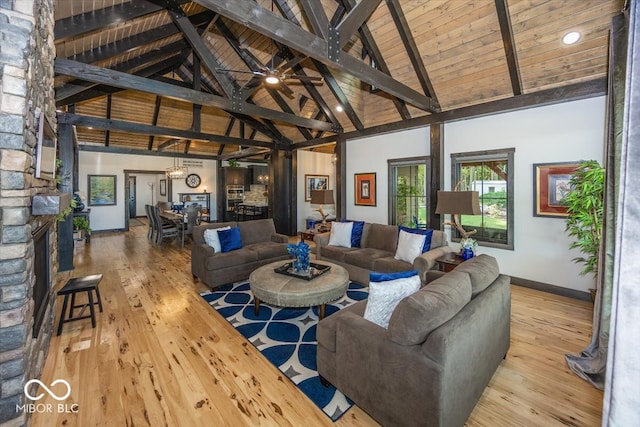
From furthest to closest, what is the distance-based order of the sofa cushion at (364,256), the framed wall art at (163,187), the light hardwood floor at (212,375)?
the framed wall art at (163,187) → the sofa cushion at (364,256) → the light hardwood floor at (212,375)

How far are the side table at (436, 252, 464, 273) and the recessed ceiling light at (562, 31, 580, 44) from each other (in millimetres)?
3008

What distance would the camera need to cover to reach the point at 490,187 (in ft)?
15.5

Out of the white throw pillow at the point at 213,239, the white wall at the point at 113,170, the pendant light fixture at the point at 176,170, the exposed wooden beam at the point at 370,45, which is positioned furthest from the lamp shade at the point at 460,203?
the white wall at the point at 113,170

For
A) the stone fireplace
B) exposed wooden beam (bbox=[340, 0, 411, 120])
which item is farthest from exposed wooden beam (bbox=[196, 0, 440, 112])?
the stone fireplace

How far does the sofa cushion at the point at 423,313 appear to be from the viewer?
1516 millimetres

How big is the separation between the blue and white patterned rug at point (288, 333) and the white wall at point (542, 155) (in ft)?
8.59

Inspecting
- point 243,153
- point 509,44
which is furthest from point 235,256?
point 243,153

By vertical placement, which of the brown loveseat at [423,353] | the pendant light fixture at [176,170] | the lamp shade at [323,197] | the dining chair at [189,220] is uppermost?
the pendant light fixture at [176,170]

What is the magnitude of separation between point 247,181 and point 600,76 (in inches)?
434

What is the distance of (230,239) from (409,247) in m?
2.75

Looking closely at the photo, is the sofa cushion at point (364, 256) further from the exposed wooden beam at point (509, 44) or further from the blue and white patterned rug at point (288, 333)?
the exposed wooden beam at point (509, 44)

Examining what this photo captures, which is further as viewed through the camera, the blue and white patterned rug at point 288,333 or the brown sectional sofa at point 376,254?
the brown sectional sofa at point 376,254

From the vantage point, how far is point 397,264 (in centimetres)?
385

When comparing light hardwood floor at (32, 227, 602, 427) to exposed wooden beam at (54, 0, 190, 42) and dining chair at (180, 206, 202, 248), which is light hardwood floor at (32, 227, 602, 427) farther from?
dining chair at (180, 206, 202, 248)
